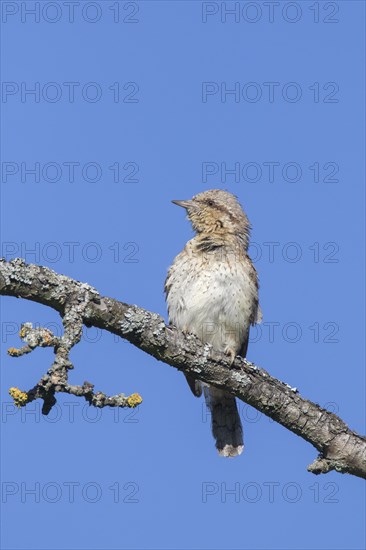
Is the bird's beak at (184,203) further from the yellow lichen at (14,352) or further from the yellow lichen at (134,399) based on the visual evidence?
the yellow lichen at (14,352)

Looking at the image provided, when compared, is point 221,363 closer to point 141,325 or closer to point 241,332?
point 141,325

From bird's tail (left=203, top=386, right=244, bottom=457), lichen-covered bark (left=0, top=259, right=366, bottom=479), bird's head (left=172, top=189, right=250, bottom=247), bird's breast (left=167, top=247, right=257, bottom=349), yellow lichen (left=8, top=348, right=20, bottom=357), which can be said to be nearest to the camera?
yellow lichen (left=8, top=348, right=20, bottom=357)

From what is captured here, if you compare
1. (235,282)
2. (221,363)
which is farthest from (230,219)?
(221,363)

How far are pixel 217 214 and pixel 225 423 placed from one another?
2.04m

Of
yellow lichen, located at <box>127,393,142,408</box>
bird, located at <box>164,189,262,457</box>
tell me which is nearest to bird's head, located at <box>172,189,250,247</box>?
bird, located at <box>164,189,262,457</box>

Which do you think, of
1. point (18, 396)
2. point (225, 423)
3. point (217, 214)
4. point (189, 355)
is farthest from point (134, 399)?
point (217, 214)

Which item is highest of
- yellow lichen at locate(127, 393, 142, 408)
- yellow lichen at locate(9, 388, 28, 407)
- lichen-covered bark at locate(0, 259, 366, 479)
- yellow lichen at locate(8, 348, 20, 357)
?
lichen-covered bark at locate(0, 259, 366, 479)

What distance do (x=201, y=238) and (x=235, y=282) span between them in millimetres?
750

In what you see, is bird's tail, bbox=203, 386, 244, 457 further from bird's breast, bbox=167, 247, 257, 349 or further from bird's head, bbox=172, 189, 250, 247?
bird's head, bbox=172, 189, 250, 247

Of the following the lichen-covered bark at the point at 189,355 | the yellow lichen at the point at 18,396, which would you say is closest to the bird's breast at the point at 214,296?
the lichen-covered bark at the point at 189,355

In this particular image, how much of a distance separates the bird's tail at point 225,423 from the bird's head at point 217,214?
5.21ft

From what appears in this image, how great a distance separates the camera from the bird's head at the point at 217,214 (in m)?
8.84

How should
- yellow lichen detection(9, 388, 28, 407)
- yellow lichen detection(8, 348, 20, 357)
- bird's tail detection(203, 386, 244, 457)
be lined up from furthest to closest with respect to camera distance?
bird's tail detection(203, 386, 244, 457) < yellow lichen detection(8, 348, 20, 357) < yellow lichen detection(9, 388, 28, 407)

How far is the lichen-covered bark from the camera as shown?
17.0 ft
